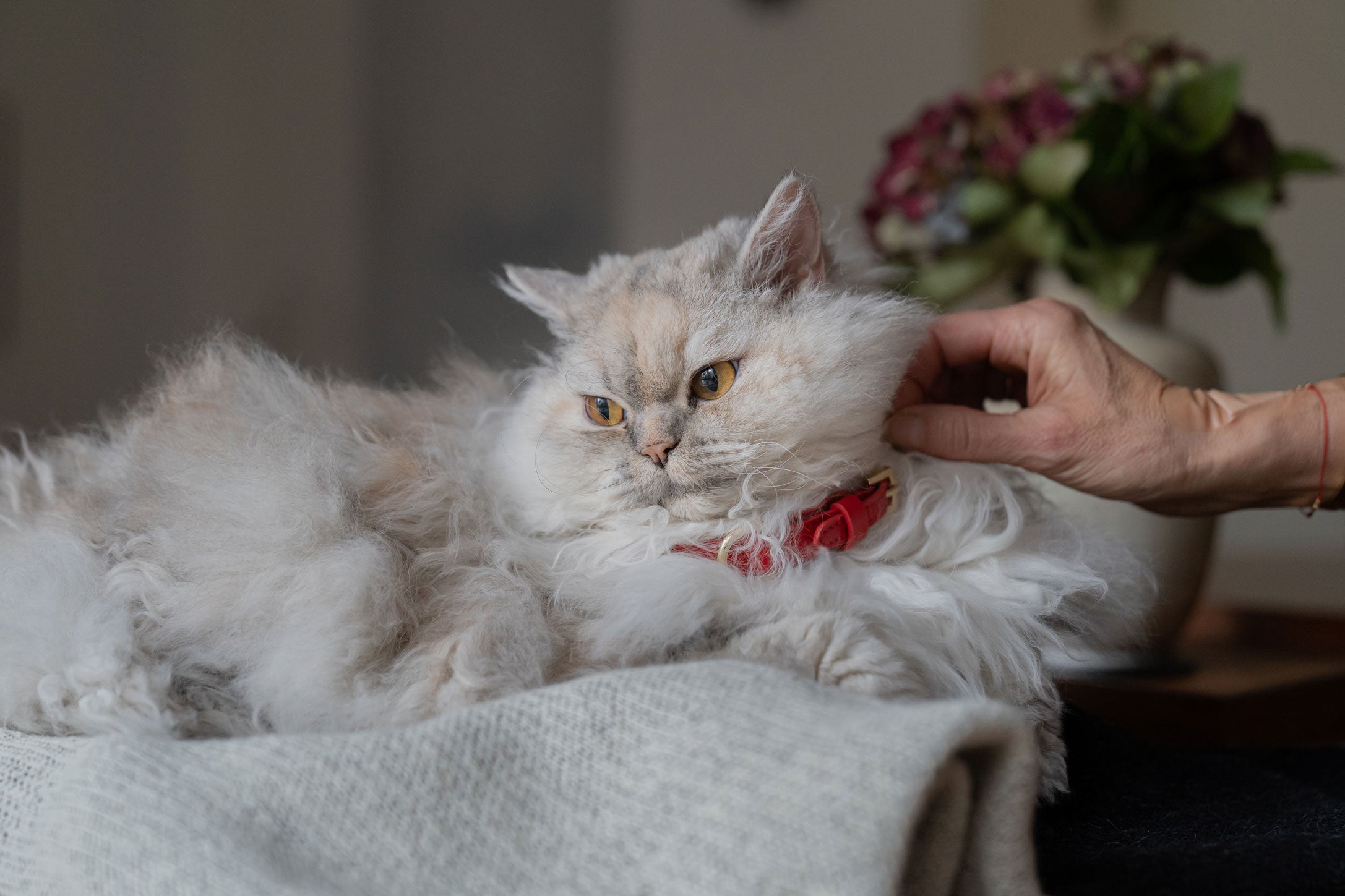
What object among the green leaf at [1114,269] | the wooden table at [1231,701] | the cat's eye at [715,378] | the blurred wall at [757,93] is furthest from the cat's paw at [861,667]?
the blurred wall at [757,93]

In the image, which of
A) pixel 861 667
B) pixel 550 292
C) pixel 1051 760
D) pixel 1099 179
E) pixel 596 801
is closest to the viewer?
pixel 596 801

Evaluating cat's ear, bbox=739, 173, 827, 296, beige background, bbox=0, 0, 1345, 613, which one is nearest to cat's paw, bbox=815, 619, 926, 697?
cat's ear, bbox=739, 173, 827, 296

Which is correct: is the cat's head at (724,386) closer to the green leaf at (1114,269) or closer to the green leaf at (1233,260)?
the green leaf at (1114,269)

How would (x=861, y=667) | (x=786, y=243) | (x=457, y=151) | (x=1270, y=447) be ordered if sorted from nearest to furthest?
(x=861, y=667) < (x=786, y=243) < (x=1270, y=447) < (x=457, y=151)

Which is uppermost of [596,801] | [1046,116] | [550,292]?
[1046,116]

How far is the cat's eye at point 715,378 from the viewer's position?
0.83 m

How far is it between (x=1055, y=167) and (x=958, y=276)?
24 centimetres

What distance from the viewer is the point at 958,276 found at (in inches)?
66.9

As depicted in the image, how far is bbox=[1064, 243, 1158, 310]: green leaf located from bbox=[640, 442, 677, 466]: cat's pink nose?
3.44 feet

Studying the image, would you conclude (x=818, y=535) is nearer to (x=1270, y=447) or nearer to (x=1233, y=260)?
(x=1270, y=447)

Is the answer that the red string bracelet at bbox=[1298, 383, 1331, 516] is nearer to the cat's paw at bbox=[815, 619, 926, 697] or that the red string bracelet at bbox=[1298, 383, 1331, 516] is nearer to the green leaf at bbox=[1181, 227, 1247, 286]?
the green leaf at bbox=[1181, 227, 1247, 286]

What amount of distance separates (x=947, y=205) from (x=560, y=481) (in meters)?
1.15

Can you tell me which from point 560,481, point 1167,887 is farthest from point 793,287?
point 1167,887

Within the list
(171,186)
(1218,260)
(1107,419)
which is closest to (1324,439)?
(1107,419)
